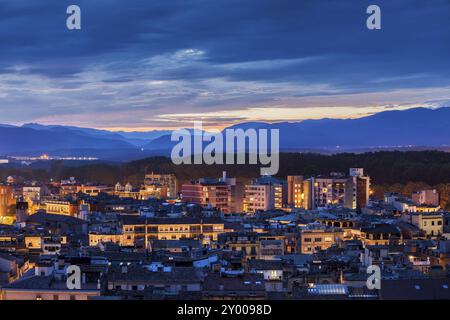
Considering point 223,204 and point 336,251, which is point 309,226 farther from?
point 223,204

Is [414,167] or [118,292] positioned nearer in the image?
[118,292]

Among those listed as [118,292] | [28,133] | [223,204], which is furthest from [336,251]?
[28,133]

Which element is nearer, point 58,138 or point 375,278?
point 375,278

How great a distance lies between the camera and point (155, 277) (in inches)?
595

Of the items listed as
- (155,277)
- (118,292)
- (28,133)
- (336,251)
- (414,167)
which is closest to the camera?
(118,292)

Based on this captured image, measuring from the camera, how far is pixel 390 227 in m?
28.4

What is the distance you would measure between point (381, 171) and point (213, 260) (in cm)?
5278
